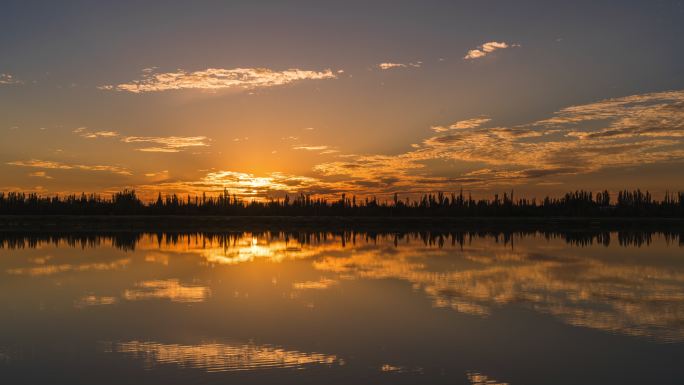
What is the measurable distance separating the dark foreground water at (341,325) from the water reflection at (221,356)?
0.05 meters

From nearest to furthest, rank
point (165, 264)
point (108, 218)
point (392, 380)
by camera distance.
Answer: point (392, 380)
point (165, 264)
point (108, 218)

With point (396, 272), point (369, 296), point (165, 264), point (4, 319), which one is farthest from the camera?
point (165, 264)

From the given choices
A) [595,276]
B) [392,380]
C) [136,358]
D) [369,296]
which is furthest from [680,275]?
[136,358]

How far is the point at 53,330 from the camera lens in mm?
16609

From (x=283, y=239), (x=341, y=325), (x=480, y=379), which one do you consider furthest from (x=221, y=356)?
(x=283, y=239)

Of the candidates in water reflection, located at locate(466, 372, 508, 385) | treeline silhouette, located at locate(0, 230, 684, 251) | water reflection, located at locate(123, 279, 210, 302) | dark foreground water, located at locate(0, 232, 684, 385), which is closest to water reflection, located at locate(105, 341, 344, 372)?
dark foreground water, located at locate(0, 232, 684, 385)

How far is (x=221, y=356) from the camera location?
1373cm

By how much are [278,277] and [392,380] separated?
17.2 metres

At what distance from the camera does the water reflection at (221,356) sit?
13.0 metres

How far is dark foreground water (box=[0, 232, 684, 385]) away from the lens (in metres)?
12.6

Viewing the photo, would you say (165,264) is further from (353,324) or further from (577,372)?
(577,372)

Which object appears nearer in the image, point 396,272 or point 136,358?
point 136,358

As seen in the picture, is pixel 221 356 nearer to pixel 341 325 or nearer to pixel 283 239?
pixel 341 325

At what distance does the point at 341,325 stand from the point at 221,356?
4669 millimetres
